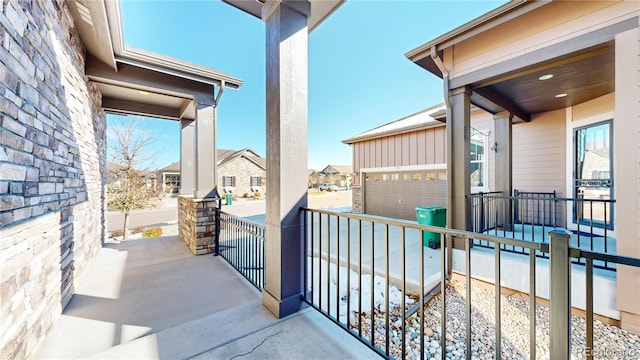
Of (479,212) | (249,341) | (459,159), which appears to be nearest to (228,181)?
(479,212)

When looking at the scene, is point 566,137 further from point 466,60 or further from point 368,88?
point 368,88

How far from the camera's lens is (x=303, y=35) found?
7.17ft

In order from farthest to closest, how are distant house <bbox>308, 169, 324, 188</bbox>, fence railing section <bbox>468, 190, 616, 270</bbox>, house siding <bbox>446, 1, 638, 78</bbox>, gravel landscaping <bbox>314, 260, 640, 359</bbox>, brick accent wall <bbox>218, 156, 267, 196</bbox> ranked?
distant house <bbox>308, 169, 324, 188</bbox> < brick accent wall <bbox>218, 156, 267, 196</bbox> < fence railing section <bbox>468, 190, 616, 270</bbox> < house siding <bbox>446, 1, 638, 78</bbox> < gravel landscaping <bbox>314, 260, 640, 359</bbox>

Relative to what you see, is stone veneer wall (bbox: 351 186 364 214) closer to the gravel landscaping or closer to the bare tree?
the gravel landscaping

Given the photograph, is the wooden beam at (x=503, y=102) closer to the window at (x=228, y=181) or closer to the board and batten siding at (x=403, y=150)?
the board and batten siding at (x=403, y=150)

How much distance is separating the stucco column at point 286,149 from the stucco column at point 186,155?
4.01m

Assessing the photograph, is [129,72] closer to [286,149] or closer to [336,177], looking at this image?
[286,149]

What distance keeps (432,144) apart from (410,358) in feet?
19.8

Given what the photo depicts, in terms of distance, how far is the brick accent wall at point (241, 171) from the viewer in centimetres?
1963

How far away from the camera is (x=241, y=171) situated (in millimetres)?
20500

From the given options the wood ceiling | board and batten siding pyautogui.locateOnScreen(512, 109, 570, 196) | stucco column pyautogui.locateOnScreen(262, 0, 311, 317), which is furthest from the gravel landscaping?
board and batten siding pyautogui.locateOnScreen(512, 109, 570, 196)

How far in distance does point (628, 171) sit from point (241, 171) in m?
20.4

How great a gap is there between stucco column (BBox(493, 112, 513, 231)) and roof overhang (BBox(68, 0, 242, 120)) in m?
5.23

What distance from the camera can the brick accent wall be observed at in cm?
1963
